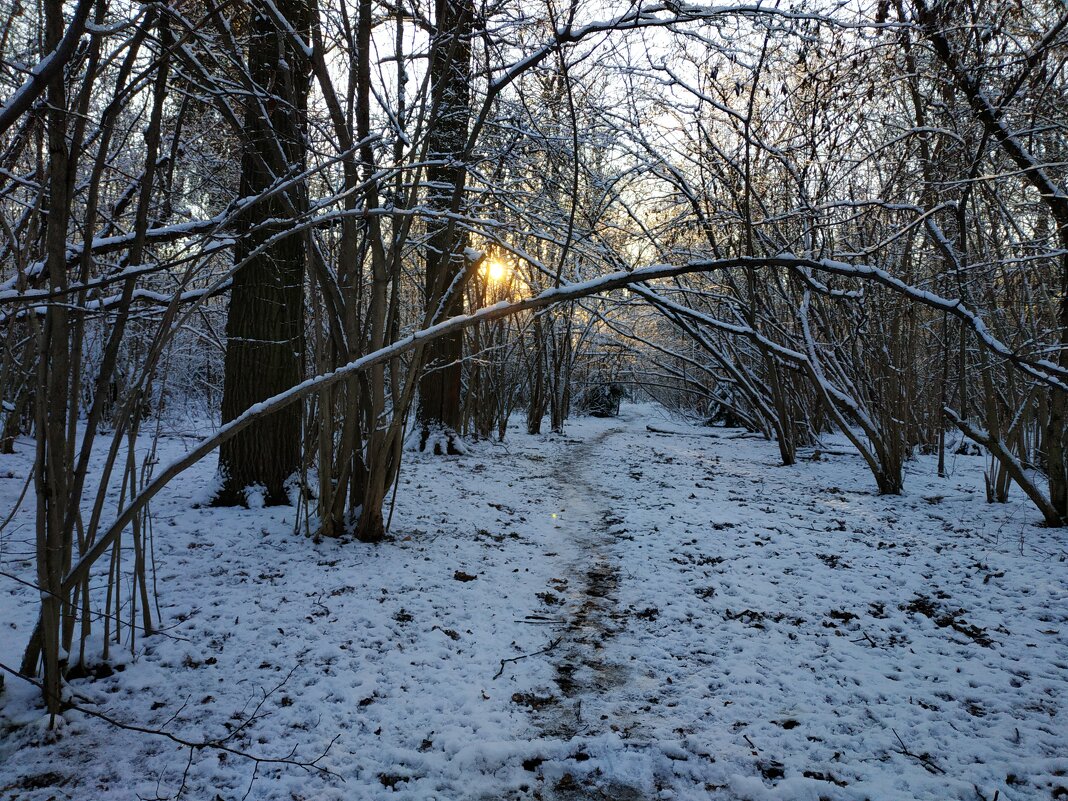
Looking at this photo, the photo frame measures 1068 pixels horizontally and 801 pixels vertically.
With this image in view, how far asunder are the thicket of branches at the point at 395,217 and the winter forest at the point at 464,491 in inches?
1.7

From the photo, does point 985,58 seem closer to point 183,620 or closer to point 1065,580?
point 1065,580

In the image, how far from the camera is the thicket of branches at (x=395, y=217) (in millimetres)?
2320

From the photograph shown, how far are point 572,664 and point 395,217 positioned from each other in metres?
3.20

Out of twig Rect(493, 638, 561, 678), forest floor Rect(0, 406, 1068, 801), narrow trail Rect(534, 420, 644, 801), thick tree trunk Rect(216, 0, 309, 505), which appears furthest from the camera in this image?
thick tree trunk Rect(216, 0, 309, 505)

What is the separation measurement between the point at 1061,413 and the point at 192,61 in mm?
6771

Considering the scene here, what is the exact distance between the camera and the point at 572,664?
3.06 meters

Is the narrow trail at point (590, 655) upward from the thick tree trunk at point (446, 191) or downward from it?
downward

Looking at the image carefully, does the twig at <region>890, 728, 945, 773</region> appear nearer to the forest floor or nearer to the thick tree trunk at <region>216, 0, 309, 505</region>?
the forest floor

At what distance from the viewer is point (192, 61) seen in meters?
2.72

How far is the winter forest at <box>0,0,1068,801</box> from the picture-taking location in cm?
221

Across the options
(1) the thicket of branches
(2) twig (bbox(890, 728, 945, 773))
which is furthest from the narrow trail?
(1) the thicket of branches

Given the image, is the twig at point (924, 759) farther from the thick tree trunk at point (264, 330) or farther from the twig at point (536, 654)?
the thick tree trunk at point (264, 330)

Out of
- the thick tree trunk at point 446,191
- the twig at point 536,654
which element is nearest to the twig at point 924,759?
the twig at point 536,654

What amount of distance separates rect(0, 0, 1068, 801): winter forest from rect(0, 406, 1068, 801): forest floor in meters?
0.02
